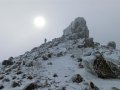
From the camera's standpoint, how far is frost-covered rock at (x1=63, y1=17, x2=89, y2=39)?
234 ft

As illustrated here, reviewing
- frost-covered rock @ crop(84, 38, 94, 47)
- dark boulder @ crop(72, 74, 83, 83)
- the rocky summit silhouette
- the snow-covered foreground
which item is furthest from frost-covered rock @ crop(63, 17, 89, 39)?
dark boulder @ crop(72, 74, 83, 83)

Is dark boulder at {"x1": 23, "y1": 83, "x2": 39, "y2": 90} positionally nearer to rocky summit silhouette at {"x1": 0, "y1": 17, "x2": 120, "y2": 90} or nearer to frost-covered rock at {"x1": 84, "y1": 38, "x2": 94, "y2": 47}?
rocky summit silhouette at {"x1": 0, "y1": 17, "x2": 120, "y2": 90}

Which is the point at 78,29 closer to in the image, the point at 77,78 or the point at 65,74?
the point at 65,74

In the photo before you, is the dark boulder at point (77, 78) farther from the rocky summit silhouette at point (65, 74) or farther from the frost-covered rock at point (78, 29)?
the frost-covered rock at point (78, 29)

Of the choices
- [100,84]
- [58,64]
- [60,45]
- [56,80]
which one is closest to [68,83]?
[56,80]

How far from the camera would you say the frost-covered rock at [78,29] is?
71.3 metres

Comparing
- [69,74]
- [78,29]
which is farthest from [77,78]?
[78,29]

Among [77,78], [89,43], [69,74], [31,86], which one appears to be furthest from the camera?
[89,43]

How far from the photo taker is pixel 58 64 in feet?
144

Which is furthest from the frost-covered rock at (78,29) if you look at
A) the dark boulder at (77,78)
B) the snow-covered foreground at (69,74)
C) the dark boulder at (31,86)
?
the dark boulder at (31,86)

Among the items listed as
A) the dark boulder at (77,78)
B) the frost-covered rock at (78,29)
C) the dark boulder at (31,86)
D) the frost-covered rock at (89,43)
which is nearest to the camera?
the dark boulder at (31,86)

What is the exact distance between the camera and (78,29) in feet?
242

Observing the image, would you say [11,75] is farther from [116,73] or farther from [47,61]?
[116,73]

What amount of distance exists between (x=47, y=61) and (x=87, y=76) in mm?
12123
